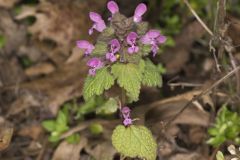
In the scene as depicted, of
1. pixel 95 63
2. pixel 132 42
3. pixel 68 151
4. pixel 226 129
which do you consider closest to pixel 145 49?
pixel 132 42

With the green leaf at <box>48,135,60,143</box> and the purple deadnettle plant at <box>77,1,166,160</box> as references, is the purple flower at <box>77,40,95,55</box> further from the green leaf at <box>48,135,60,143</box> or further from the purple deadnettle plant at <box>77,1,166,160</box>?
the green leaf at <box>48,135,60,143</box>

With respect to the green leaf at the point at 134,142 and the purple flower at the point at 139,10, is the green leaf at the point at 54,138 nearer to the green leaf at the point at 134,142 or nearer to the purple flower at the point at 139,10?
the green leaf at the point at 134,142

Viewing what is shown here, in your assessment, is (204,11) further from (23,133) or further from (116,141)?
(116,141)

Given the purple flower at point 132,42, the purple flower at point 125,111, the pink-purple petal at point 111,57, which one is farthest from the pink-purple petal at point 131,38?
the purple flower at point 125,111

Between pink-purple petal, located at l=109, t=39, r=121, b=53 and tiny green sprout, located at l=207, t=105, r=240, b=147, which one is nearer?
pink-purple petal, located at l=109, t=39, r=121, b=53

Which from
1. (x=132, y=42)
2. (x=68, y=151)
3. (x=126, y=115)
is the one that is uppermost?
(x=132, y=42)

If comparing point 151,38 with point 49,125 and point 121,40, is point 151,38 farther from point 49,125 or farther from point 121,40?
point 49,125

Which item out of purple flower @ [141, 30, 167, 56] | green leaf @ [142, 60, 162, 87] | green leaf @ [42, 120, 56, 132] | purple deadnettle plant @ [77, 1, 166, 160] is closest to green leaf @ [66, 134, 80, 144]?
green leaf @ [42, 120, 56, 132]
